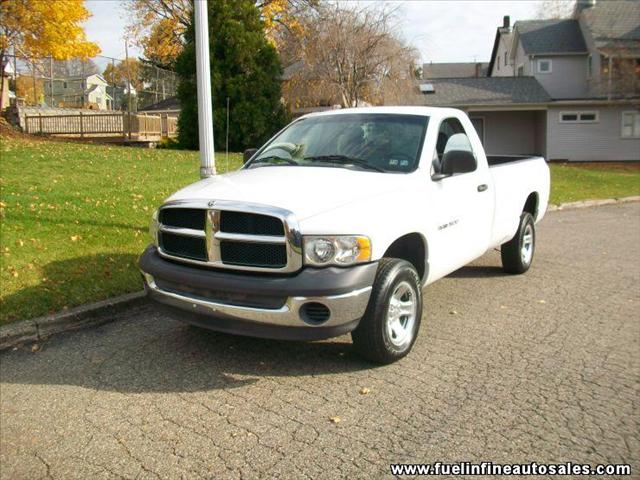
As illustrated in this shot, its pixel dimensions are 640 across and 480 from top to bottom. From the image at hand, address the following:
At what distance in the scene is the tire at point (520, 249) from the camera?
7.25 meters

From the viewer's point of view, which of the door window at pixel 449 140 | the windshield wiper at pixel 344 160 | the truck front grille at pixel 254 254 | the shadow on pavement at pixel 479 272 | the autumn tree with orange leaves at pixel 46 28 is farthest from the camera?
the autumn tree with orange leaves at pixel 46 28

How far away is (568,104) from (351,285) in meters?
31.3

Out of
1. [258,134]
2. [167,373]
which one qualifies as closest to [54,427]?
[167,373]

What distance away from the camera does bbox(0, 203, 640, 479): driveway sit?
3336mm

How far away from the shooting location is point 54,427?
375 cm

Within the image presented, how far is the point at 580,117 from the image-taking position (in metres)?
32.1

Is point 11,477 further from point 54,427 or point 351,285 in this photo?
point 351,285

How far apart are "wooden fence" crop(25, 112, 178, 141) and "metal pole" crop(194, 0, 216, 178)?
1845cm

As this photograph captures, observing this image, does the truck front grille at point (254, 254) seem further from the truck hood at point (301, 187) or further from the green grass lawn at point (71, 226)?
the green grass lawn at point (71, 226)

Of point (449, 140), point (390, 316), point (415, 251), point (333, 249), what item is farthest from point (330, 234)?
point (449, 140)

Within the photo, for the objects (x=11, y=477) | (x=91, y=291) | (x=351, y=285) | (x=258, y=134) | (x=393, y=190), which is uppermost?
(x=258, y=134)

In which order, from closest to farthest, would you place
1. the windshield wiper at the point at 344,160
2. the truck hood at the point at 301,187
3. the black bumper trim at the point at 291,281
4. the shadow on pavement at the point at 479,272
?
the black bumper trim at the point at 291,281 → the truck hood at the point at 301,187 → the windshield wiper at the point at 344,160 → the shadow on pavement at the point at 479,272

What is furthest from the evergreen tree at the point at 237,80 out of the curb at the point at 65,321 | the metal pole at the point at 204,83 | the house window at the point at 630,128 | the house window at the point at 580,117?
the house window at the point at 630,128

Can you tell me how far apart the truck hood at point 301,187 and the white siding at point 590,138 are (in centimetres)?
2975
